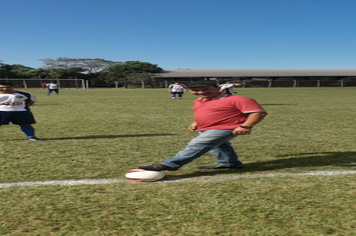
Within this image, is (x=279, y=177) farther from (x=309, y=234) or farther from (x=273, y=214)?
(x=309, y=234)

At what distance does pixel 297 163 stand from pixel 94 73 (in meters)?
73.3

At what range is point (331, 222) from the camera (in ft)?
8.36

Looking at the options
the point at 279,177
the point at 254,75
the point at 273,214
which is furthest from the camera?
the point at 254,75

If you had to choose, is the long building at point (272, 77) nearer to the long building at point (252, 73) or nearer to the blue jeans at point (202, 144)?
the long building at point (252, 73)

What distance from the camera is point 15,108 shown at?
635cm

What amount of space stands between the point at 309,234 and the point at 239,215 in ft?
1.91

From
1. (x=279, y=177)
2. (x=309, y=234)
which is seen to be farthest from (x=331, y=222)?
(x=279, y=177)

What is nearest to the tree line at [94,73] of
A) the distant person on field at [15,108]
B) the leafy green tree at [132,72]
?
the leafy green tree at [132,72]

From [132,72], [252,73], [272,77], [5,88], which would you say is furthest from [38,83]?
[5,88]

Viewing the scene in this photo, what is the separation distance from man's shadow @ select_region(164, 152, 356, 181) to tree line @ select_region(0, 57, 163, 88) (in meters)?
54.5

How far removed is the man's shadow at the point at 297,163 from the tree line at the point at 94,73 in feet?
179

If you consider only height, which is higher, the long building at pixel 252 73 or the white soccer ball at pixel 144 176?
the long building at pixel 252 73

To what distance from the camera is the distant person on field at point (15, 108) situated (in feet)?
20.6

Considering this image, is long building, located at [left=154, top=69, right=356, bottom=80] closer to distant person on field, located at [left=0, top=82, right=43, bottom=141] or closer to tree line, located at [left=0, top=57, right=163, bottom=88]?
tree line, located at [left=0, top=57, right=163, bottom=88]
